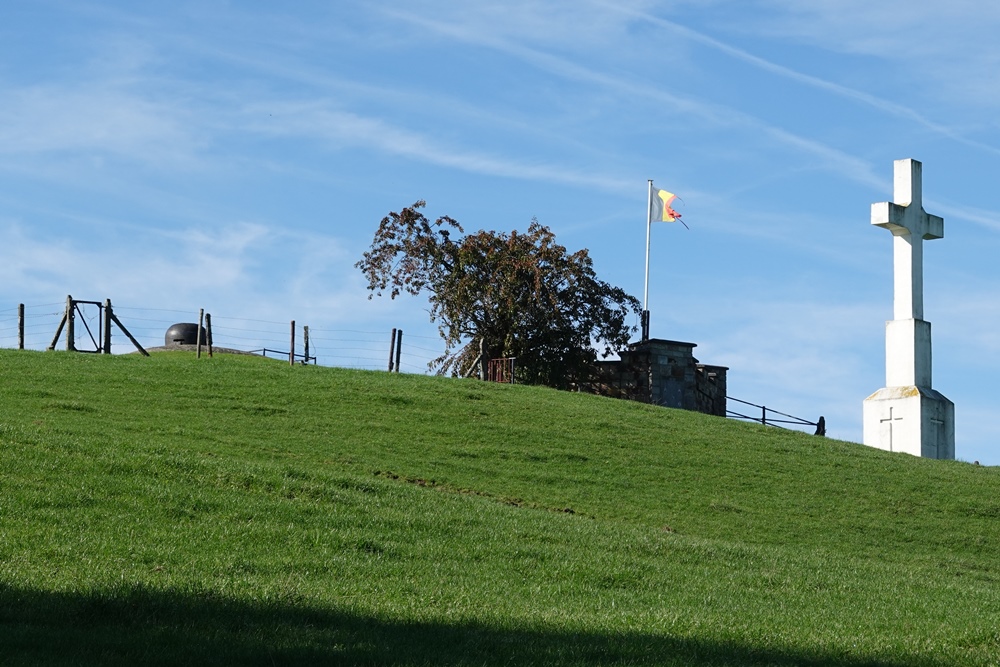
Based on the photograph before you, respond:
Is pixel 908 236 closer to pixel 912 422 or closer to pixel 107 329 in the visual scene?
pixel 912 422

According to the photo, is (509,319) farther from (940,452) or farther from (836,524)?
(836,524)

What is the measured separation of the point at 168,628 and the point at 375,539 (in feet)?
19.1

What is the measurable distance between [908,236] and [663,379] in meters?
11.1

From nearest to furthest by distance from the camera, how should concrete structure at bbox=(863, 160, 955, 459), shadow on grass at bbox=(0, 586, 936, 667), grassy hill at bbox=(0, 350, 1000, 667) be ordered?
shadow on grass at bbox=(0, 586, 936, 667)
grassy hill at bbox=(0, 350, 1000, 667)
concrete structure at bbox=(863, 160, 955, 459)

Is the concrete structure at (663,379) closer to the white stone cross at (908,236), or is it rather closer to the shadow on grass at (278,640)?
the white stone cross at (908,236)

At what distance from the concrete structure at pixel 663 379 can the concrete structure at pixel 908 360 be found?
9.01 m

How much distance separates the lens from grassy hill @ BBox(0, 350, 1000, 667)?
1028 cm

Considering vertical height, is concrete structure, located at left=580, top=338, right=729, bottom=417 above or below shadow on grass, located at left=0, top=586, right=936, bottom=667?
above

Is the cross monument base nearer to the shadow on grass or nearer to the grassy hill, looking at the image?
the grassy hill

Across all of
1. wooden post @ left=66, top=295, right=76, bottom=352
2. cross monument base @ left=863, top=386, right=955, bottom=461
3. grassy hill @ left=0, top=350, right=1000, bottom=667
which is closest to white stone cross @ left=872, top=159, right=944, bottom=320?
cross monument base @ left=863, top=386, right=955, bottom=461

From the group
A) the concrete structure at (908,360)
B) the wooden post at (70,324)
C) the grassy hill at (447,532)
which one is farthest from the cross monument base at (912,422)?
the wooden post at (70,324)

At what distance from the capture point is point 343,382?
113 ft

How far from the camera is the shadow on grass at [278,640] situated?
910 centimetres

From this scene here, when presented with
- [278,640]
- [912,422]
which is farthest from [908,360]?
[278,640]
